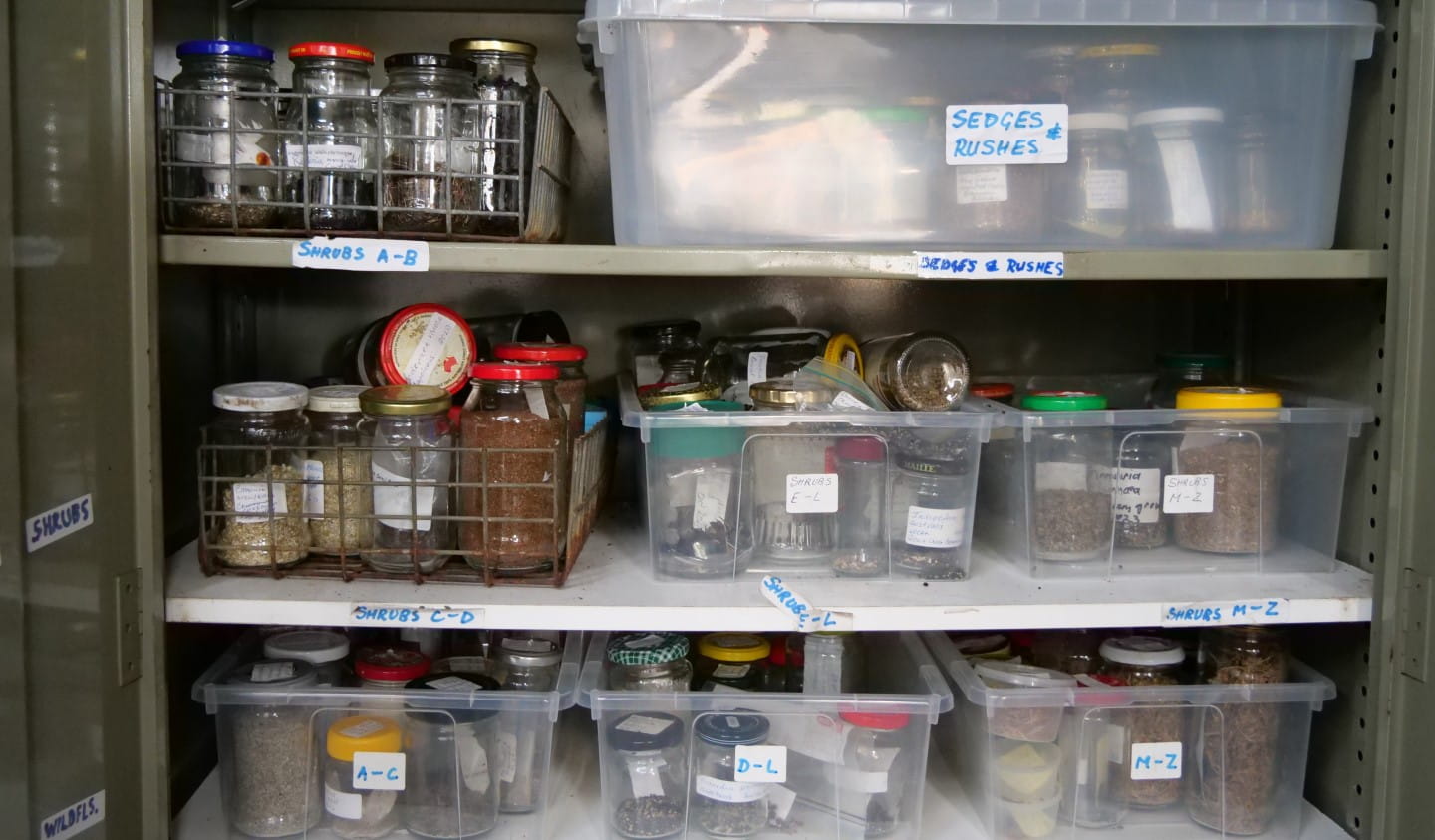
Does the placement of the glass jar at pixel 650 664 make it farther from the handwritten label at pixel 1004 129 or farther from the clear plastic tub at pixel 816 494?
the handwritten label at pixel 1004 129

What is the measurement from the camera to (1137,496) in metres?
1.26

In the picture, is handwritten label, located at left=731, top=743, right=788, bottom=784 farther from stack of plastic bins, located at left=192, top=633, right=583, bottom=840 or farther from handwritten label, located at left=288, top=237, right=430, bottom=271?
handwritten label, located at left=288, top=237, right=430, bottom=271

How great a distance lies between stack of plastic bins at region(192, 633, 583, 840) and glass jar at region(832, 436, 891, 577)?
0.35 meters

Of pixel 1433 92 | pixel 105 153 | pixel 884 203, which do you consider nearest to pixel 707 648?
pixel 884 203

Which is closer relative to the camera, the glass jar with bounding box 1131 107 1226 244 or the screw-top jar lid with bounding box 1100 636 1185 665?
the glass jar with bounding box 1131 107 1226 244

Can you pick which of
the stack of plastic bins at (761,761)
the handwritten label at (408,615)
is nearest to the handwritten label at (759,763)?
the stack of plastic bins at (761,761)

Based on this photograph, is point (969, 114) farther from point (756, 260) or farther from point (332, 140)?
point (332, 140)

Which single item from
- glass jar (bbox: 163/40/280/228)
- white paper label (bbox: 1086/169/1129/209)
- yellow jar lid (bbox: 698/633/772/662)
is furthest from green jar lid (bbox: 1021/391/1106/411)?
glass jar (bbox: 163/40/280/228)

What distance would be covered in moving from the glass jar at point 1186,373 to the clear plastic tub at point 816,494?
1.53 ft

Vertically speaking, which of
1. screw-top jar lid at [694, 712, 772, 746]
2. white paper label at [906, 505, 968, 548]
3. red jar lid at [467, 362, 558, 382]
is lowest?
screw-top jar lid at [694, 712, 772, 746]

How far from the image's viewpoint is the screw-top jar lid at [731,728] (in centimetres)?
117

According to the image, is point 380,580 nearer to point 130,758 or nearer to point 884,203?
point 130,758

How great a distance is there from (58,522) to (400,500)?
326 millimetres

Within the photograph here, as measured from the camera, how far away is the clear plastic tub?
1.19 m
